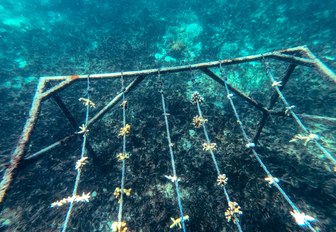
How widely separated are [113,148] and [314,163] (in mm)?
5017

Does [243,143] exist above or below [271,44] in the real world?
below

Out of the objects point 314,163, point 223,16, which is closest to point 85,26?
point 223,16

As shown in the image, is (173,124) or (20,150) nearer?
(20,150)

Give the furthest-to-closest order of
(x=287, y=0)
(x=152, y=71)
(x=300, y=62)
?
(x=287, y=0), (x=152, y=71), (x=300, y=62)

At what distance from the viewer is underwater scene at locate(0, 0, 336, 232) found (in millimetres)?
3650

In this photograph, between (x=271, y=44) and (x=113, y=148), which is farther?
(x=271, y=44)

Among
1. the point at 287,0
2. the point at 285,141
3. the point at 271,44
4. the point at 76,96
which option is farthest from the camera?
the point at 287,0

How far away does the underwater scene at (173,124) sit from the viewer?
365 cm

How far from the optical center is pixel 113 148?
17.2ft

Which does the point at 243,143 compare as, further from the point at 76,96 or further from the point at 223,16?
the point at 223,16

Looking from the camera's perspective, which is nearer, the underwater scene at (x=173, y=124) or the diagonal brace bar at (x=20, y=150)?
the diagonal brace bar at (x=20, y=150)

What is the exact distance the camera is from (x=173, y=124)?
5.79 metres

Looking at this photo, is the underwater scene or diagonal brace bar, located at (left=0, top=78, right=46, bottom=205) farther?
the underwater scene

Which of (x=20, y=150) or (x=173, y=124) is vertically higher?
(x=20, y=150)
